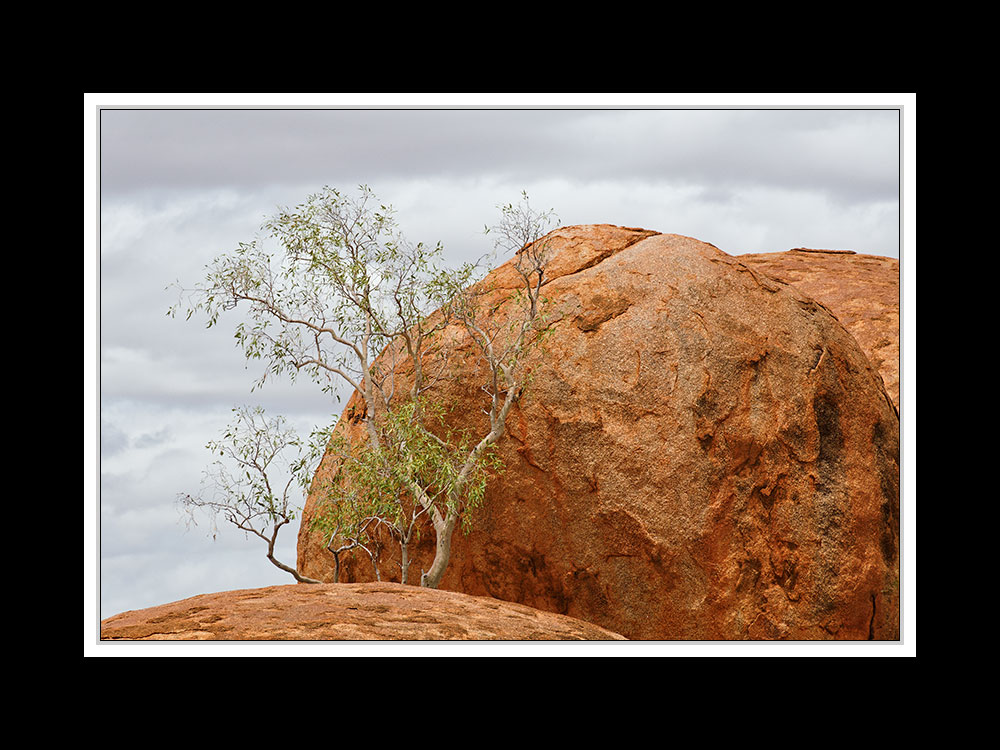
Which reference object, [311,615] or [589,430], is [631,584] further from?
[311,615]

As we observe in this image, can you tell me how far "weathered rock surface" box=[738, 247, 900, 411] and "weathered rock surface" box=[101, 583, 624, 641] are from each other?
23.0 ft

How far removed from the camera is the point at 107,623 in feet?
33.9

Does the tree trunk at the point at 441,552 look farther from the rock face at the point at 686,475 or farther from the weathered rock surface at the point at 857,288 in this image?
the weathered rock surface at the point at 857,288

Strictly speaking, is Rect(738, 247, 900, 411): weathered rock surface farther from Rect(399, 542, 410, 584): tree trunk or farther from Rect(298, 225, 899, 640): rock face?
Rect(399, 542, 410, 584): tree trunk

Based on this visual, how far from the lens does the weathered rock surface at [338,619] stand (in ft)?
32.3

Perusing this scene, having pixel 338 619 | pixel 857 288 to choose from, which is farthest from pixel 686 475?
pixel 857 288

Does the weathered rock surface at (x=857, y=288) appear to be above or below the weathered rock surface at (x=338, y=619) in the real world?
above

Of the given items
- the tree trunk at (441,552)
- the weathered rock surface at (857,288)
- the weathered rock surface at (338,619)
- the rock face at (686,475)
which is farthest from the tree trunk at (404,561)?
the weathered rock surface at (857,288)

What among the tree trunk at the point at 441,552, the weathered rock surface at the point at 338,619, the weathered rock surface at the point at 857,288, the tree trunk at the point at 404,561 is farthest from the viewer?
the weathered rock surface at the point at 857,288

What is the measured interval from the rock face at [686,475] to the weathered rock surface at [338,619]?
1872 mm

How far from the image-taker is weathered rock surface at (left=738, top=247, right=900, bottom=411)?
1625 cm

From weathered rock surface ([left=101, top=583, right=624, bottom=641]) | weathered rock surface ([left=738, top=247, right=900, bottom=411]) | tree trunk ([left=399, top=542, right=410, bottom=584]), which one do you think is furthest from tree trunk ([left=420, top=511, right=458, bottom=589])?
weathered rock surface ([left=738, top=247, right=900, bottom=411])

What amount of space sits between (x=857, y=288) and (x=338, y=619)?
1050 centimetres
